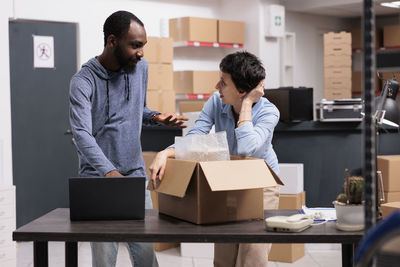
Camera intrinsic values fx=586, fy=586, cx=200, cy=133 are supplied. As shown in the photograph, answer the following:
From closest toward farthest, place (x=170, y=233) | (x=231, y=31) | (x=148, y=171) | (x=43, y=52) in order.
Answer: (x=170, y=233), (x=148, y=171), (x=43, y=52), (x=231, y=31)

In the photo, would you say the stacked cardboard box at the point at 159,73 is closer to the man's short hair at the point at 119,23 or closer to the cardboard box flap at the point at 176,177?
the man's short hair at the point at 119,23

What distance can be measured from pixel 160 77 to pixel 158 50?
0.27m

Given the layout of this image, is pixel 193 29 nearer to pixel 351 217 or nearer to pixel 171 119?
pixel 171 119

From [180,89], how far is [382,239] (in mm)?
5673

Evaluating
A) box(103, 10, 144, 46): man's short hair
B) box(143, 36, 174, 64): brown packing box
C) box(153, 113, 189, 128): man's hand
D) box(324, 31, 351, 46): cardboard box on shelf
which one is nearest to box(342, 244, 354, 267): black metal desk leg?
box(153, 113, 189, 128): man's hand

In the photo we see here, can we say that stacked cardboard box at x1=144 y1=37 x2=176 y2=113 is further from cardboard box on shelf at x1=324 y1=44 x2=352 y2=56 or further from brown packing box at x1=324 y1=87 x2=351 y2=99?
brown packing box at x1=324 y1=87 x2=351 y2=99

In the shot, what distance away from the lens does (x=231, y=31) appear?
22.4 ft

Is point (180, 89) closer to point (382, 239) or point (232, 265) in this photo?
point (232, 265)

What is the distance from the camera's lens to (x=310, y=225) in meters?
1.84

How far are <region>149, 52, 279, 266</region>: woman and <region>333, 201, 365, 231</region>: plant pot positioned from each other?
329mm

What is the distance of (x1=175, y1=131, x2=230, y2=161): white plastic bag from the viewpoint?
1974 millimetres

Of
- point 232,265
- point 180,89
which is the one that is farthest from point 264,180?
point 180,89

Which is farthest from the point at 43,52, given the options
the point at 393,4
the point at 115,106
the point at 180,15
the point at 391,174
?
the point at 393,4

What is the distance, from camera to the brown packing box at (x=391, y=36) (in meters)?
7.95
